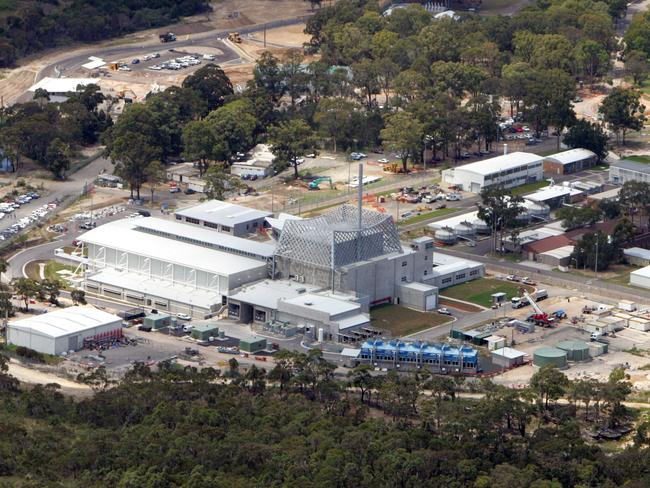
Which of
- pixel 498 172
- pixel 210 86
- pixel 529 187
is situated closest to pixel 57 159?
pixel 210 86

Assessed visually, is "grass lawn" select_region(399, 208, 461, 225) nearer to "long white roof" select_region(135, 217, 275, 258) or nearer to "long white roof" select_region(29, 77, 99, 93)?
"long white roof" select_region(135, 217, 275, 258)

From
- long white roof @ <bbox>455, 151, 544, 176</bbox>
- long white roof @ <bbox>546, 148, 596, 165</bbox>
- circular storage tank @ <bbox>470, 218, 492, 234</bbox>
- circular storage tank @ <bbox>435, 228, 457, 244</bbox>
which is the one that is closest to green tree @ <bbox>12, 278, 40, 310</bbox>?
circular storage tank @ <bbox>435, 228, 457, 244</bbox>

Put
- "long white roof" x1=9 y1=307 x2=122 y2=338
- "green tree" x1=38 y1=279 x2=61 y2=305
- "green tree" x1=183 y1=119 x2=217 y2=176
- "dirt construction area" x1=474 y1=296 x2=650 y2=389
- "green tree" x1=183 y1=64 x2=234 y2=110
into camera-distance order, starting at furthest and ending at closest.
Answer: "green tree" x1=183 y1=64 x2=234 y2=110 → "green tree" x1=183 y1=119 x2=217 y2=176 → "green tree" x1=38 y1=279 x2=61 y2=305 → "long white roof" x1=9 y1=307 x2=122 y2=338 → "dirt construction area" x1=474 y1=296 x2=650 y2=389

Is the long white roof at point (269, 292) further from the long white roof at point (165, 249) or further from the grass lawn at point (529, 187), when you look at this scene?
the grass lawn at point (529, 187)

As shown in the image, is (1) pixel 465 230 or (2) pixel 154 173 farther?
(2) pixel 154 173

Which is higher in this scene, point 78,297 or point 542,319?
point 78,297

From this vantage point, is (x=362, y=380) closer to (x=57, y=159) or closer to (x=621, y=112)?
(x=57, y=159)

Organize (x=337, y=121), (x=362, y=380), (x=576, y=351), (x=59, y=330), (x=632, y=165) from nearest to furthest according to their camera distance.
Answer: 1. (x=362, y=380)
2. (x=576, y=351)
3. (x=59, y=330)
4. (x=632, y=165)
5. (x=337, y=121)

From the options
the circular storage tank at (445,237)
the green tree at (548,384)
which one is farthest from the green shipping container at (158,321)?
the circular storage tank at (445,237)
